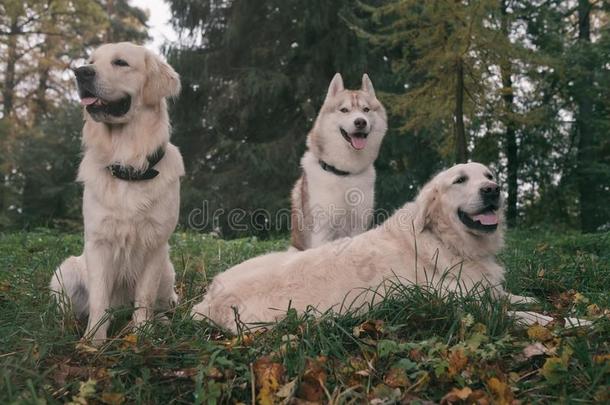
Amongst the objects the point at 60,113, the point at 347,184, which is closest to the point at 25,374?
the point at 347,184

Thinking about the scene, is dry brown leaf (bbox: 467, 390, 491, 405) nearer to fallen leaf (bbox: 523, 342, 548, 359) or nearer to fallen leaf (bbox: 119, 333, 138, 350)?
fallen leaf (bbox: 523, 342, 548, 359)

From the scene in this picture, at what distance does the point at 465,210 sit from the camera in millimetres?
3553

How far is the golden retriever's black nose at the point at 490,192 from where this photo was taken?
3504 mm

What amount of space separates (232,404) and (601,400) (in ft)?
4.66

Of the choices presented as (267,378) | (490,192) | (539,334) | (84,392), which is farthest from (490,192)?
(84,392)

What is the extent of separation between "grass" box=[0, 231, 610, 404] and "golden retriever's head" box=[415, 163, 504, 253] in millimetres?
521

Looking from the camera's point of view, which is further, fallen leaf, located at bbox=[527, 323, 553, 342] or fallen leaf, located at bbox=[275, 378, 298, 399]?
fallen leaf, located at bbox=[527, 323, 553, 342]

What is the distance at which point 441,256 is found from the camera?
3.50 metres

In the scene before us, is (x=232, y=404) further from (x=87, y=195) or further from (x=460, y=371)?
(x=87, y=195)

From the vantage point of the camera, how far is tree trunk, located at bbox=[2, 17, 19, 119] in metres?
18.5

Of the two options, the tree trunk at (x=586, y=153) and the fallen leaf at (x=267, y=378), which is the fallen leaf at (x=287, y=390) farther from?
the tree trunk at (x=586, y=153)

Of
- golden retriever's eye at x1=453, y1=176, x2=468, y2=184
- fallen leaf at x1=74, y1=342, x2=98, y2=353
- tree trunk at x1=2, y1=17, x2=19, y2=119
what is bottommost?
fallen leaf at x1=74, y1=342, x2=98, y2=353

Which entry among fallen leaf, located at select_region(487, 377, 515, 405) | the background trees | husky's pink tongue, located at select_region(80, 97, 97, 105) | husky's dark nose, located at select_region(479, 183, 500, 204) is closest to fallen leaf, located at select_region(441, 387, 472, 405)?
fallen leaf, located at select_region(487, 377, 515, 405)

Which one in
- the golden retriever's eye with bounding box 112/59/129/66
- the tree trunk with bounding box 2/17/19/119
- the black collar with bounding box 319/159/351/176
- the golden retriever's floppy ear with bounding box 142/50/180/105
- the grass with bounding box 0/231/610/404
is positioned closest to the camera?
the grass with bounding box 0/231/610/404
